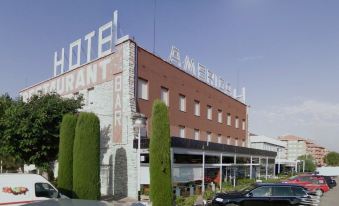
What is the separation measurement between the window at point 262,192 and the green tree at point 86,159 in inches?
302

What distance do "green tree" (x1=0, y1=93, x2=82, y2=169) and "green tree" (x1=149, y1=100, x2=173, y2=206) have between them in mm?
6984

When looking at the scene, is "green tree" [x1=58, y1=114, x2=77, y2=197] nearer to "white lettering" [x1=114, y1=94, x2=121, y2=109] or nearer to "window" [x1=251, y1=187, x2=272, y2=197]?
"white lettering" [x1=114, y1=94, x2=121, y2=109]

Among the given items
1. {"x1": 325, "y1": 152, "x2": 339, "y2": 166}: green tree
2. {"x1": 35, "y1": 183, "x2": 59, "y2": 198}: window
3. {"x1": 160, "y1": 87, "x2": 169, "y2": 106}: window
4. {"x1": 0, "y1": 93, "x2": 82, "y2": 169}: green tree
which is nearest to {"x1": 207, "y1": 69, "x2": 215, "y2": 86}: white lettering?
{"x1": 160, "y1": 87, "x2": 169, "y2": 106}: window

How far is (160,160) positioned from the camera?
58.8 ft

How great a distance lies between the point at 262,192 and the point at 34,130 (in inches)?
491

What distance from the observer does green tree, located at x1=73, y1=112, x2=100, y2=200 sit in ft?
61.3

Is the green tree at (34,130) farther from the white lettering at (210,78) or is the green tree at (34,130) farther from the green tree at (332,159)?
the green tree at (332,159)

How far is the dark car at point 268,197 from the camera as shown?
54.5 ft

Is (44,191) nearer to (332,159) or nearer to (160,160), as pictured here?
(160,160)

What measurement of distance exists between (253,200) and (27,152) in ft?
42.0

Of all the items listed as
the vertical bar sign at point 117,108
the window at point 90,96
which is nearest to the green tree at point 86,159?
the vertical bar sign at point 117,108

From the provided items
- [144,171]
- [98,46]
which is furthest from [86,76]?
[144,171]

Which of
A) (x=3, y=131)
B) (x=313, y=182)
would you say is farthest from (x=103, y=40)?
(x=313, y=182)

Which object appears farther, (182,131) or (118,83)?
(182,131)
